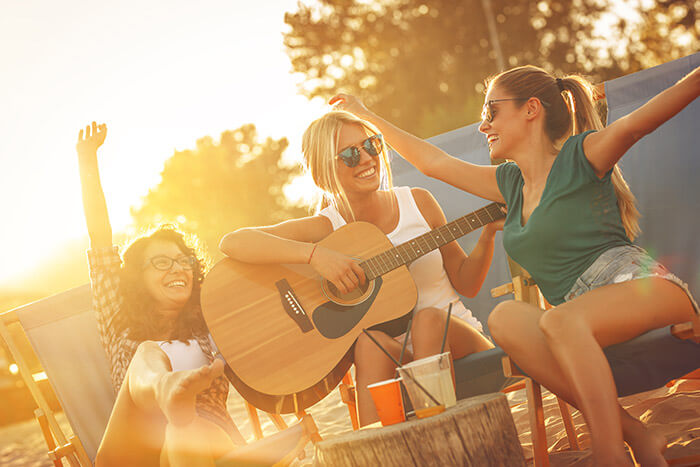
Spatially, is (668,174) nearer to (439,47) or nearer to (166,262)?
(166,262)

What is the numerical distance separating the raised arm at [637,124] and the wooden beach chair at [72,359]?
2.12 meters

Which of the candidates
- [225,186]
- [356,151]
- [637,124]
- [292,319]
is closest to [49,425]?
[292,319]

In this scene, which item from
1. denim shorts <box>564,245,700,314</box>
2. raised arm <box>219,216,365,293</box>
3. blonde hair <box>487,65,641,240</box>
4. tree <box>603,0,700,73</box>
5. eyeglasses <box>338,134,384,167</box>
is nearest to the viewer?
denim shorts <box>564,245,700,314</box>

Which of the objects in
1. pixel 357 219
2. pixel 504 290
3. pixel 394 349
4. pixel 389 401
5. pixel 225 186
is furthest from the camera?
pixel 225 186

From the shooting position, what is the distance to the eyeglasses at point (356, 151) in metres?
3.06

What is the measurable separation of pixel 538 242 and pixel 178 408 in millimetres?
1415

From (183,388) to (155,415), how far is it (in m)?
0.68

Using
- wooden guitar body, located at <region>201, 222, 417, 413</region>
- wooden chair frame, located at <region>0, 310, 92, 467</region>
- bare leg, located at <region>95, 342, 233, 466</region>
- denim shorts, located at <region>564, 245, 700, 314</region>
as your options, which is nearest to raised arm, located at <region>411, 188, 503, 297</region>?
wooden guitar body, located at <region>201, 222, 417, 413</region>

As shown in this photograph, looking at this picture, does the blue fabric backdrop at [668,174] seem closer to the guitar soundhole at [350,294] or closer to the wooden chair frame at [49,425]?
the guitar soundhole at [350,294]

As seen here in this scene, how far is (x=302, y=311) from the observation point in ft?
9.40

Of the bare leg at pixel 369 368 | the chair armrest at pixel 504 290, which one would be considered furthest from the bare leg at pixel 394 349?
the chair armrest at pixel 504 290

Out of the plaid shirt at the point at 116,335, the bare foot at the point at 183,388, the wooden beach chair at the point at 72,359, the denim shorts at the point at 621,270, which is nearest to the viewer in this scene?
the bare foot at the point at 183,388

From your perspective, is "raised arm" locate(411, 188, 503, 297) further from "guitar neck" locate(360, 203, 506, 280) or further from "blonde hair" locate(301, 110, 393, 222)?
"blonde hair" locate(301, 110, 393, 222)

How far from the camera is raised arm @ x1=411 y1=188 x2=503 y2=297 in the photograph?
2.96 metres
